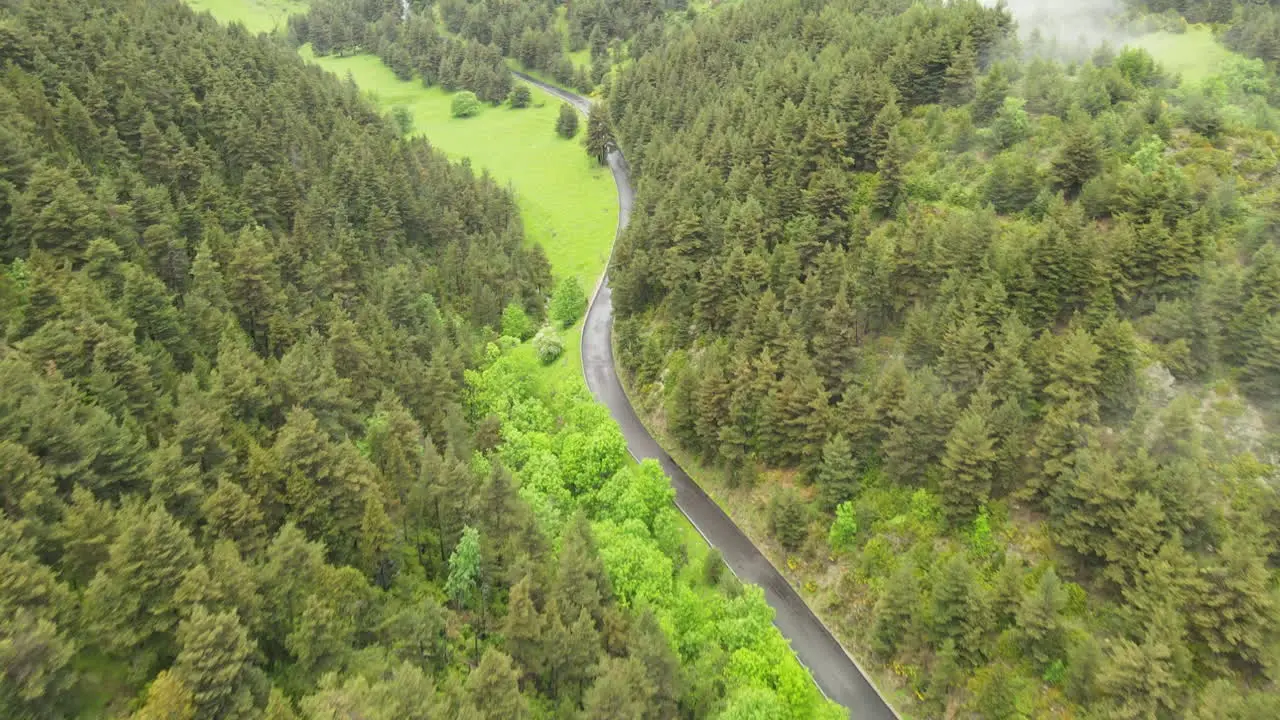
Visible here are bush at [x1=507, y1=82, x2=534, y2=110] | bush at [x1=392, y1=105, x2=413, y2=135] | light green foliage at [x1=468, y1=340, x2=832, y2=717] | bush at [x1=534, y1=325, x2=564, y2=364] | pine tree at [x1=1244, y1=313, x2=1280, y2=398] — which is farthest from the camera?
bush at [x1=507, y1=82, x2=534, y2=110]

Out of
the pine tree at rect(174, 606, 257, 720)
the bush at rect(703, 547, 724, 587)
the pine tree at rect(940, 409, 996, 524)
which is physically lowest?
the bush at rect(703, 547, 724, 587)

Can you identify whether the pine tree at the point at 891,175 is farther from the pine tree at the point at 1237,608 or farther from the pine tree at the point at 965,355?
the pine tree at the point at 1237,608

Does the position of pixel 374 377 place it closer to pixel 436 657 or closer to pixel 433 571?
pixel 433 571

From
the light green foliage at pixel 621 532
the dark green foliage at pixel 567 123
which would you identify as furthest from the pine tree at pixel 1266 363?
the dark green foliage at pixel 567 123

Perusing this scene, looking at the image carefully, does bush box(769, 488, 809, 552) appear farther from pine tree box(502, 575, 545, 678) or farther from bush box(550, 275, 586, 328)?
bush box(550, 275, 586, 328)

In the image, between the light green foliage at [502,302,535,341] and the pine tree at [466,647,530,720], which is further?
the light green foliage at [502,302,535,341]

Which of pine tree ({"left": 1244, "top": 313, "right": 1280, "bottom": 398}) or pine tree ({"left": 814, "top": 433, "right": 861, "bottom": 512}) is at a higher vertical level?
pine tree ({"left": 1244, "top": 313, "right": 1280, "bottom": 398})

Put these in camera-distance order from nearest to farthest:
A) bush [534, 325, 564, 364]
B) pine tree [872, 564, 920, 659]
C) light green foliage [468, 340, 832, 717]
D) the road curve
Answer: light green foliage [468, 340, 832, 717] → pine tree [872, 564, 920, 659] → the road curve → bush [534, 325, 564, 364]

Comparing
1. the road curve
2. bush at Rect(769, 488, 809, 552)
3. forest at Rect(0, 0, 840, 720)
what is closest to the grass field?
the road curve

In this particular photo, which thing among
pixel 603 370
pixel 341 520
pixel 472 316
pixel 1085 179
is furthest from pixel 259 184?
pixel 1085 179
